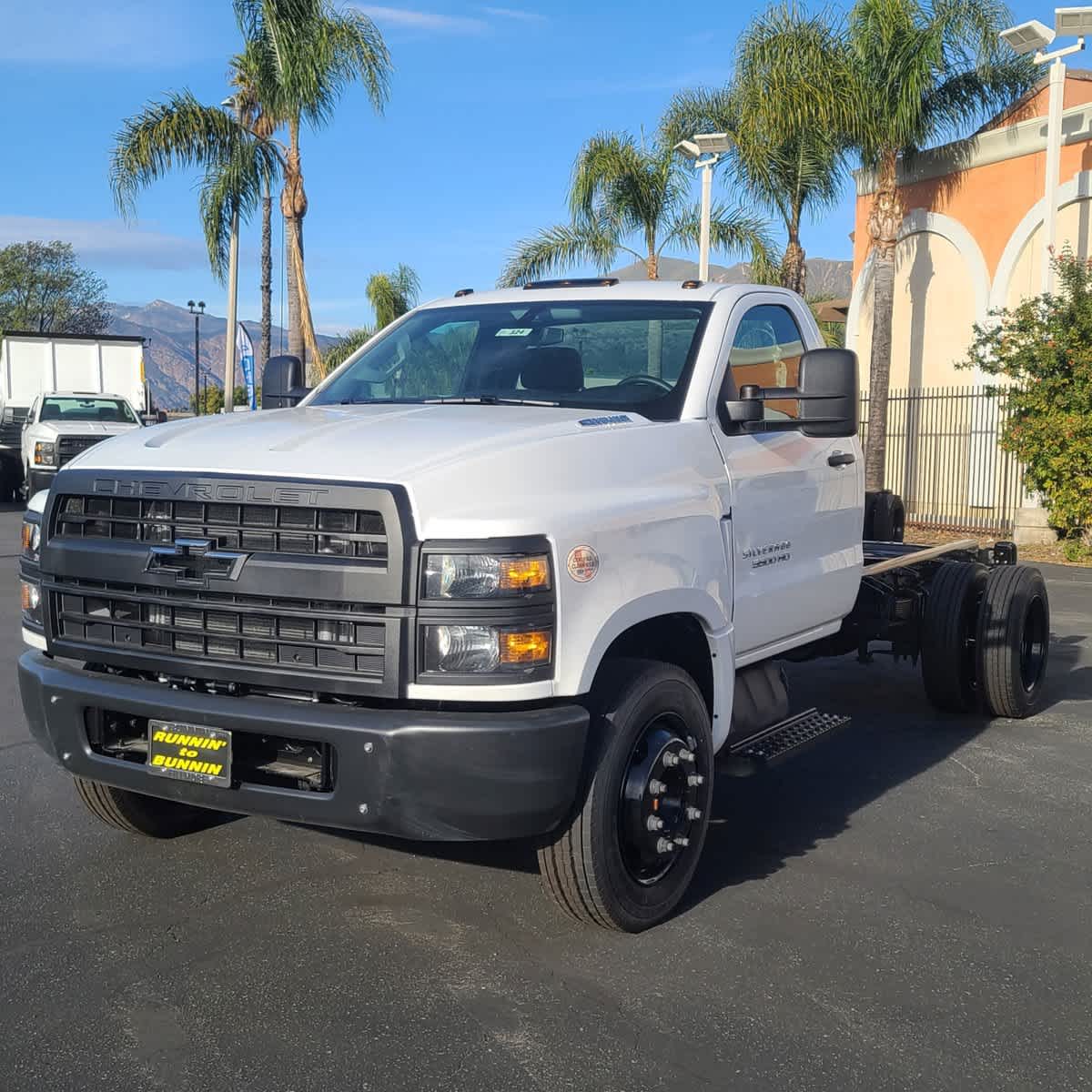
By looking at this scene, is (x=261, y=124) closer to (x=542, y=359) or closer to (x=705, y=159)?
(x=705, y=159)

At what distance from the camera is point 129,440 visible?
4.46m

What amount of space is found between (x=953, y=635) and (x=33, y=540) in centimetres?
480

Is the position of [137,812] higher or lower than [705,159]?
lower

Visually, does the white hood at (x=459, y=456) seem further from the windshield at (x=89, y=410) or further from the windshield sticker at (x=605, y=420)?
the windshield at (x=89, y=410)

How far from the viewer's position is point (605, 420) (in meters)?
4.49

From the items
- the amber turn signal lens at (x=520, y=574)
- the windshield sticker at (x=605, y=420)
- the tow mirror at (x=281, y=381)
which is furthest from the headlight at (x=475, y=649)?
the tow mirror at (x=281, y=381)

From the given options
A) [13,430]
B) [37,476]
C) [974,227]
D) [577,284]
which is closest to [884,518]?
[577,284]

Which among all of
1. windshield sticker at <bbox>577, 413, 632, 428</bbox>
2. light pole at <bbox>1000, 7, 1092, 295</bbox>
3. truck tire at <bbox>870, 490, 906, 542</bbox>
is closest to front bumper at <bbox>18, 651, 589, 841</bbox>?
windshield sticker at <bbox>577, 413, 632, 428</bbox>

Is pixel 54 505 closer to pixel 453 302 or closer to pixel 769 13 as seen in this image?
pixel 453 302

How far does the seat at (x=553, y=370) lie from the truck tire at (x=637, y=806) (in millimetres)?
1322

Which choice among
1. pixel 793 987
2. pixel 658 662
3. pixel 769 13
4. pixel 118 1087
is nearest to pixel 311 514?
pixel 658 662

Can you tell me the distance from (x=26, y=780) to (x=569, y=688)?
130 inches

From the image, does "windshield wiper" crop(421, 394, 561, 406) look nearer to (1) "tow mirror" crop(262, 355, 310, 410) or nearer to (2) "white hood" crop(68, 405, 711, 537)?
(2) "white hood" crop(68, 405, 711, 537)

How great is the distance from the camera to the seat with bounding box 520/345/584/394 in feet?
16.7
